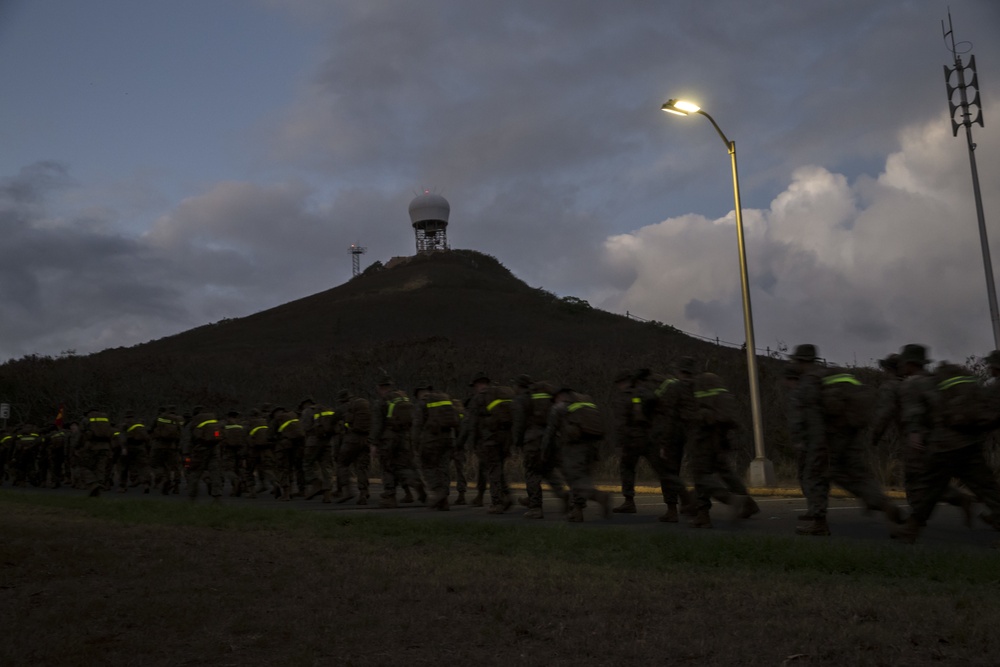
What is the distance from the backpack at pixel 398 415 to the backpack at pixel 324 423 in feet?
9.02

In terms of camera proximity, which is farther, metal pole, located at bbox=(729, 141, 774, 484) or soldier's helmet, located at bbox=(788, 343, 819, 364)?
metal pole, located at bbox=(729, 141, 774, 484)

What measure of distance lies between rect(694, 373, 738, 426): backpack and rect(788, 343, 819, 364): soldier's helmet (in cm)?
94

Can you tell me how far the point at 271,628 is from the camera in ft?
20.5

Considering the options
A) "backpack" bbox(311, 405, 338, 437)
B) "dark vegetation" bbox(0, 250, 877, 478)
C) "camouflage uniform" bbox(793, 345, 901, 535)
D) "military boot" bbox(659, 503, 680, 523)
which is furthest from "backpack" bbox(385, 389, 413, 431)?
"camouflage uniform" bbox(793, 345, 901, 535)

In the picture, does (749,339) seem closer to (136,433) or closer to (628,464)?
(628,464)

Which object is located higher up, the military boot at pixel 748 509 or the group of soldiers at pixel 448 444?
the group of soldiers at pixel 448 444

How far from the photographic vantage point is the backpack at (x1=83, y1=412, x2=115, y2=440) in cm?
2144

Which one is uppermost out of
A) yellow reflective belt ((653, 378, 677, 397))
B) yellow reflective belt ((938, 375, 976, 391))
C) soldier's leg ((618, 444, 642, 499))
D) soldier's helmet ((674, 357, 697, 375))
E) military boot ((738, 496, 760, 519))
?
soldier's helmet ((674, 357, 697, 375))

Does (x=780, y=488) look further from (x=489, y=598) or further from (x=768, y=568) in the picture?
(x=489, y=598)

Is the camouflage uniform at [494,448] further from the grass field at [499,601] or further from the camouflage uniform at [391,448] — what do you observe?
the grass field at [499,601]

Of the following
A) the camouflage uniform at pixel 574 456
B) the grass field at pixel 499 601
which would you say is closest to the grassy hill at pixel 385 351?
the camouflage uniform at pixel 574 456

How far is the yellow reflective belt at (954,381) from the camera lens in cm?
955

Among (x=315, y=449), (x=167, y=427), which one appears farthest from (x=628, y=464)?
(x=167, y=427)

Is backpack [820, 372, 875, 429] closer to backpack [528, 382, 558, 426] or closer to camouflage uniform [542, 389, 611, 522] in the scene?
camouflage uniform [542, 389, 611, 522]
